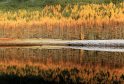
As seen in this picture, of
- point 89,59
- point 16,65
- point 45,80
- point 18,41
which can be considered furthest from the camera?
point 18,41

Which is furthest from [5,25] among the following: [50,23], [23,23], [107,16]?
[107,16]

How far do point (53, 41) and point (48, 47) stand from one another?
0.82 m

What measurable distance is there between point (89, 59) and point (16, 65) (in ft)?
15.6

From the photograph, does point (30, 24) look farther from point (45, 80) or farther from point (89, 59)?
point (45, 80)

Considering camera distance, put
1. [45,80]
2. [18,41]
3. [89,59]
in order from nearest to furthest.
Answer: [45,80] < [89,59] < [18,41]

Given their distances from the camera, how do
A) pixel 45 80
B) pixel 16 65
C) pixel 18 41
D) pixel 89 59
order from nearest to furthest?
pixel 45 80
pixel 16 65
pixel 89 59
pixel 18 41

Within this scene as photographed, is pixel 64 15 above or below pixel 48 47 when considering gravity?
above

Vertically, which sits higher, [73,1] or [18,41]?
[73,1]

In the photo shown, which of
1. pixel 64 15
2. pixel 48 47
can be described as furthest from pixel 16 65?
pixel 64 15

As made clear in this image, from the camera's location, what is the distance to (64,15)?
41.2m

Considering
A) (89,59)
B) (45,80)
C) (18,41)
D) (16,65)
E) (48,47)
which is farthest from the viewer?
(18,41)

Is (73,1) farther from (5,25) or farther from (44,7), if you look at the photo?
(5,25)

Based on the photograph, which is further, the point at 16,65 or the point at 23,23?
the point at 23,23

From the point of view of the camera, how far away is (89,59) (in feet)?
91.0
